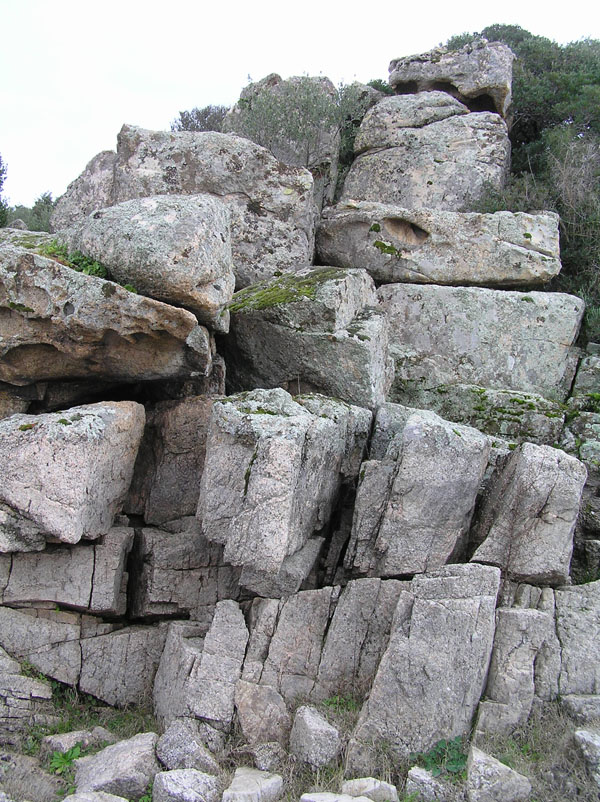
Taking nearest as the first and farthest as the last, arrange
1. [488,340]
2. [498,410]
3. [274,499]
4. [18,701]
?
[274,499]
[18,701]
[498,410]
[488,340]

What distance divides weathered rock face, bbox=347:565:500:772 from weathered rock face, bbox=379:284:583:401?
18.4 ft

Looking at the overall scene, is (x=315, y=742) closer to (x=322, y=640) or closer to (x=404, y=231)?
(x=322, y=640)

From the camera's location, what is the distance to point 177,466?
1178 centimetres

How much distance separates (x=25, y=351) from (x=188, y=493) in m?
3.31

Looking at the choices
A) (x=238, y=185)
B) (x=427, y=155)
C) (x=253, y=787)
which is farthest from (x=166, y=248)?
(x=427, y=155)

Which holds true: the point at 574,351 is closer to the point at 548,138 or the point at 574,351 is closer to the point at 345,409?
the point at 345,409

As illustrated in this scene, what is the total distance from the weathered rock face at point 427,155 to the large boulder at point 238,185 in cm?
242

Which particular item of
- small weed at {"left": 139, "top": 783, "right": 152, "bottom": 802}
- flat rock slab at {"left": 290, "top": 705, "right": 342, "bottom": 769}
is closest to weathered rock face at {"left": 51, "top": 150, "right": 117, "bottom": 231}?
flat rock slab at {"left": 290, "top": 705, "right": 342, "bottom": 769}

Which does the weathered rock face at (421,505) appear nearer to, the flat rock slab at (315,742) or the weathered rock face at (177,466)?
the flat rock slab at (315,742)

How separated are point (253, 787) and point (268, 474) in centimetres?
357

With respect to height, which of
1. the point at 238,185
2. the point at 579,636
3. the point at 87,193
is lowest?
the point at 579,636

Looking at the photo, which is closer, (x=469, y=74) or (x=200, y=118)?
(x=469, y=74)

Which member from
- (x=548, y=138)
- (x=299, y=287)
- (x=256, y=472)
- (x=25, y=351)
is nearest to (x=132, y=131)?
(x=299, y=287)

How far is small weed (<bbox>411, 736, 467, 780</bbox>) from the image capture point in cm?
797
